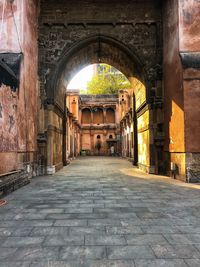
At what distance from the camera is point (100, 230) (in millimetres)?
3275

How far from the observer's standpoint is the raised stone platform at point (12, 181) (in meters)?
5.59

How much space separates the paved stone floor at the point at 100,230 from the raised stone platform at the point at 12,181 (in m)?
0.28

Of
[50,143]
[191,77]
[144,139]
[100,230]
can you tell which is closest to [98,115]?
[144,139]

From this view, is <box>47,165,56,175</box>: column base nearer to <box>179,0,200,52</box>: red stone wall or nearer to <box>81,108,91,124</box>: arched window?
<box>179,0,200,52</box>: red stone wall

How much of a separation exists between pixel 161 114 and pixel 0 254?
860 cm

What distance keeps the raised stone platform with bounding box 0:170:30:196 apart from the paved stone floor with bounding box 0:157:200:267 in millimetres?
282

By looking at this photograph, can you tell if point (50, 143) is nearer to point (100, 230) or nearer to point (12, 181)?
point (12, 181)

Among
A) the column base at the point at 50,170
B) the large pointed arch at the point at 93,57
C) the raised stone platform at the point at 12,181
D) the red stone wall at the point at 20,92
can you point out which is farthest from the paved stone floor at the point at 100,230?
the large pointed arch at the point at 93,57

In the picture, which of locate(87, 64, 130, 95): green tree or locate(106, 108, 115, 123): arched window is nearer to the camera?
locate(106, 108, 115, 123): arched window

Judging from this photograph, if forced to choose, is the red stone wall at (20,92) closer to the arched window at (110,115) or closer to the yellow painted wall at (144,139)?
the yellow painted wall at (144,139)

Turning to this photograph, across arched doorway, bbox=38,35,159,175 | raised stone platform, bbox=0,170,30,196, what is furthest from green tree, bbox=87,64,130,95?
raised stone platform, bbox=0,170,30,196

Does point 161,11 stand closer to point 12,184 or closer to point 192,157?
point 192,157

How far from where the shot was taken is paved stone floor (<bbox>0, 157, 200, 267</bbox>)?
244cm

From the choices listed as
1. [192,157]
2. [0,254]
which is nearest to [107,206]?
[0,254]
